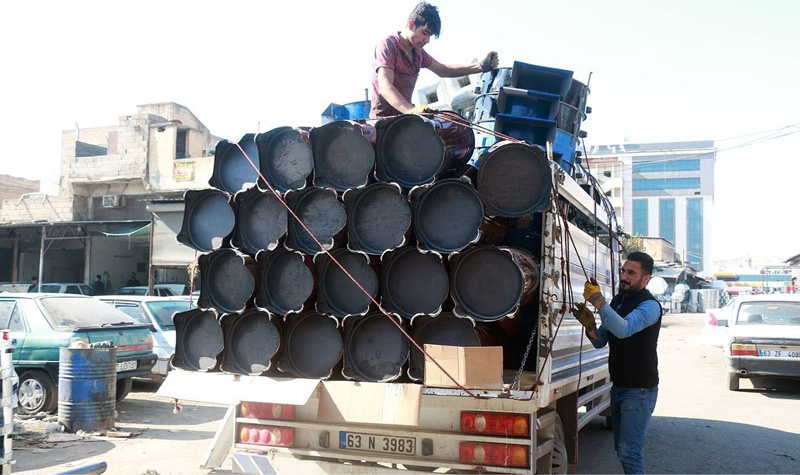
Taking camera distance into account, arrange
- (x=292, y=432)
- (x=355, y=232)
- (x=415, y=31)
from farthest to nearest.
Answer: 1. (x=415, y=31)
2. (x=292, y=432)
3. (x=355, y=232)

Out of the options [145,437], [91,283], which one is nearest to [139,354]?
[145,437]

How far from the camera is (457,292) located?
3.90 m

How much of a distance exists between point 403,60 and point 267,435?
122 inches

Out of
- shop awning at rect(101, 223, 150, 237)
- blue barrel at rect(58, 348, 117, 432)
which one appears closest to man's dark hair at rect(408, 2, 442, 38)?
blue barrel at rect(58, 348, 117, 432)

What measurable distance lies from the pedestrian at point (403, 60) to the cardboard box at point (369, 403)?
6.67ft

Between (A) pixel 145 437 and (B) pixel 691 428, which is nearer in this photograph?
(A) pixel 145 437

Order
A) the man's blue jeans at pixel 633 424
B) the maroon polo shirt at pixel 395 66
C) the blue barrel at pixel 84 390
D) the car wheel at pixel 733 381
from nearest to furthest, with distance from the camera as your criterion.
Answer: the man's blue jeans at pixel 633 424, the maroon polo shirt at pixel 395 66, the blue barrel at pixel 84 390, the car wheel at pixel 733 381

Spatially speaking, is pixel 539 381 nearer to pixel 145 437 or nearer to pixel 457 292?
pixel 457 292

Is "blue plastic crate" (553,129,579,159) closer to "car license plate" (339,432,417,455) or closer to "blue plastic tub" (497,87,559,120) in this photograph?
"blue plastic tub" (497,87,559,120)

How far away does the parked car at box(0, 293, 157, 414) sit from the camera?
8.57 m

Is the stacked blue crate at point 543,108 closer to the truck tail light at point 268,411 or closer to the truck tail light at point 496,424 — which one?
the truck tail light at point 496,424

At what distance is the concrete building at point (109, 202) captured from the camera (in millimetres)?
28375

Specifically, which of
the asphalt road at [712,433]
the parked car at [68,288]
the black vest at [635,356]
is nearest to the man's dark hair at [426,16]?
the black vest at [635,356]

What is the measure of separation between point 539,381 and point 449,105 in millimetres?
4385
